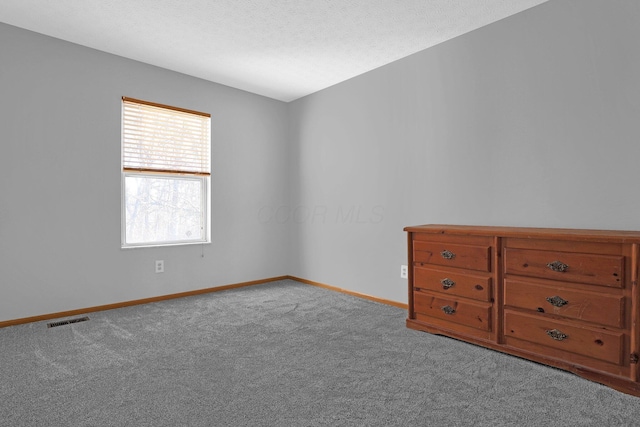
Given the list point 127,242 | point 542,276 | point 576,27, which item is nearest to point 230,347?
point 127,242

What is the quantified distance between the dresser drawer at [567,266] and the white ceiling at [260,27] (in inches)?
70.2

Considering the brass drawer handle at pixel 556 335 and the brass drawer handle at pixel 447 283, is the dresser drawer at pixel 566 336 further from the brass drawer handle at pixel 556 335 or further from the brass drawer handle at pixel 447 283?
the brass drawer handle at pixel 447 283

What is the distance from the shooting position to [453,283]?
2.50 meters

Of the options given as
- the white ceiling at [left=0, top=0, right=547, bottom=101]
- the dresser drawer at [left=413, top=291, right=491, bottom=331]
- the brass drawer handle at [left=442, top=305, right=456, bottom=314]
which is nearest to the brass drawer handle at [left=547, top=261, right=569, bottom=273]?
the dresser drawer at [left=413, top=291, right=491, bottom=331]

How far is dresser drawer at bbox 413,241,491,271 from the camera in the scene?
7.64 feet

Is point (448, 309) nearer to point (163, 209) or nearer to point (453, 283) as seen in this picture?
point (453, 283)

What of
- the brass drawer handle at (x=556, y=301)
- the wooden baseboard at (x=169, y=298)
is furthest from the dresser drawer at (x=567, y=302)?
the wooden baseboard at (x=169, y=298)

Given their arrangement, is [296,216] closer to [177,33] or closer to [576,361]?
[177,33]

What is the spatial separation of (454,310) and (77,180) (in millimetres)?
3352

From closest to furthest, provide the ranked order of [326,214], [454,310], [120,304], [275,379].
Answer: [275,379], [454,310], [120,304], [326,214]

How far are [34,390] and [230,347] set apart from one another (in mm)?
1047

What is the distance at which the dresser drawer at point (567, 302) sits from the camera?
1.82m

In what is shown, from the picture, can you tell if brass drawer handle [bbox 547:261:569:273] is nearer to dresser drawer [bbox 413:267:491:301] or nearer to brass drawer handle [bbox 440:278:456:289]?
dresser drawer [bbox 413:267:491:301]

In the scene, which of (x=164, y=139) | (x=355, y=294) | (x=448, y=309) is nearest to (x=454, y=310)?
(x=448, y=309)
